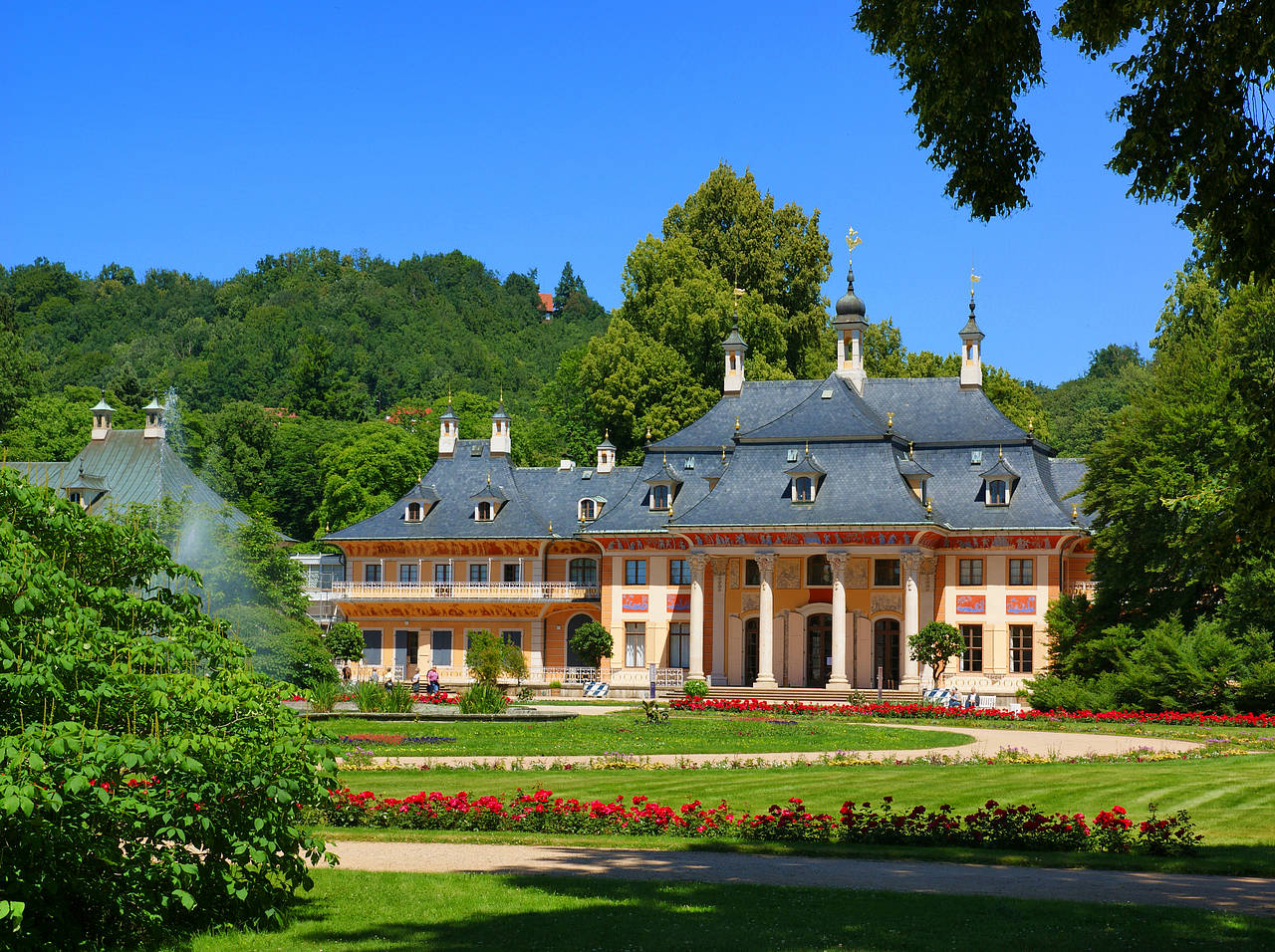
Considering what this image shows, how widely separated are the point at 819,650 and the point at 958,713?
13474 mm

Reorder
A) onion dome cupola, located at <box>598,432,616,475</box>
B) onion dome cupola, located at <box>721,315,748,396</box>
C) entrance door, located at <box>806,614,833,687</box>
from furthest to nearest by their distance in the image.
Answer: onion dome cupola, located at <box>598,432,616,475</box>
onion dome cupola, located at <box>721,315,748,396</box>
entrance door, located at <box>806,614,833,687</box>

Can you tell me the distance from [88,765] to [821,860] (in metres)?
8.68

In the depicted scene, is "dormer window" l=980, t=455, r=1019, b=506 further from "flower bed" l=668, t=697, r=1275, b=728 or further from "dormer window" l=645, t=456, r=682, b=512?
"flower bed" l=668, t=697, r=1275, b=728

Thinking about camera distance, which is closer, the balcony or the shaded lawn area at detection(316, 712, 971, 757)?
the shaded lawn area at detection(316, 712, 971, 757)

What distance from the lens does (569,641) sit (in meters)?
60.2

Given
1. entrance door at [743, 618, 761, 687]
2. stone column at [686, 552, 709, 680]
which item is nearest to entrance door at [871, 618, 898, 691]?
entrance door at [743, 618, 761, 687]

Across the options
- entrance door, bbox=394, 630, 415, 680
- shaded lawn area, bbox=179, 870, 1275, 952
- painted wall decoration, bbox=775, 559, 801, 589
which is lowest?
shaded lawn area, bbox=179, 870, 1275, 952

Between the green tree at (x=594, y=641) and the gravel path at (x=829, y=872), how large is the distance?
38578mm

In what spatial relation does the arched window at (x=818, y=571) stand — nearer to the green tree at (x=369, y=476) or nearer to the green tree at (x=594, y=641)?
the green tree at (x=594, y=641)

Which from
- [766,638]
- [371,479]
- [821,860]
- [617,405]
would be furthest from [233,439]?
[821,860]

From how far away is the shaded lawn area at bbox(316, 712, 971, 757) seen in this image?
28.8 metres

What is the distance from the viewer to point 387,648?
200ft

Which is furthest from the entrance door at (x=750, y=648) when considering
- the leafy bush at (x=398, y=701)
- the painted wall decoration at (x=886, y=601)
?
the leafy bush at (x=398, y=701)

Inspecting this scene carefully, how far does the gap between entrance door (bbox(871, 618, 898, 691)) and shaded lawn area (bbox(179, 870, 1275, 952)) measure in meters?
40.1
